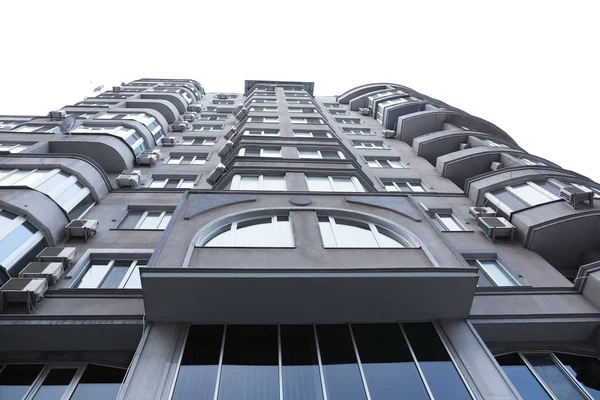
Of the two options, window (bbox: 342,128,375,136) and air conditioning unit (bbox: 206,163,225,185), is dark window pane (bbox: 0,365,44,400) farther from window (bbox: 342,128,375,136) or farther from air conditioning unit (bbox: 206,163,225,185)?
window (bbox: 342,128,375,136)

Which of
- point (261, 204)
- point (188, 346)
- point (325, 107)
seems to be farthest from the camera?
point (325, 107)

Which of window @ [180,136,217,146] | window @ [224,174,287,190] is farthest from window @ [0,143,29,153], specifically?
window @ [224,174,287,190]

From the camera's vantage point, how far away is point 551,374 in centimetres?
812

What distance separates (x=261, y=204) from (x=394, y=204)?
3976 millimetres

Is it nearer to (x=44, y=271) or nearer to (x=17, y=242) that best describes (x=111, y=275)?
(x=44, y=271)

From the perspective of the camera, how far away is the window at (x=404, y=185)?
17328 mm

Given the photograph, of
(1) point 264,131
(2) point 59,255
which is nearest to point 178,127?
(1) point 264,131

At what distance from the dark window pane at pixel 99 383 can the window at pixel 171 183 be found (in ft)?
31.7

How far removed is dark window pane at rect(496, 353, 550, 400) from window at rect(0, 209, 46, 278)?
504 inches

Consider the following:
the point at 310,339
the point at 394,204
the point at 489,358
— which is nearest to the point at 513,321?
the point at 489,358

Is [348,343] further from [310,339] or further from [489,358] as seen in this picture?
[489,358]

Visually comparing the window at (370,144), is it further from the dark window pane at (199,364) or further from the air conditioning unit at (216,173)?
the dark window pane at (199,364)

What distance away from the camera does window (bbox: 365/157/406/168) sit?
19750 mm

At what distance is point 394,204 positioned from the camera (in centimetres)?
1034
